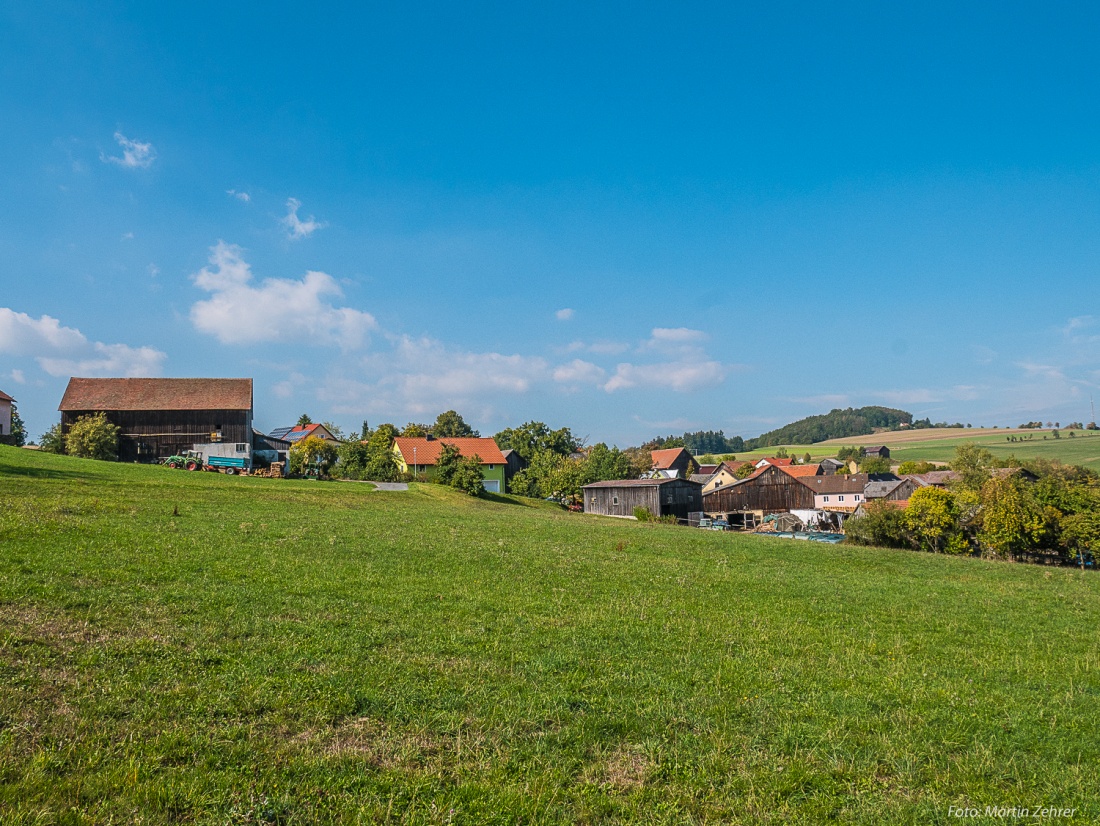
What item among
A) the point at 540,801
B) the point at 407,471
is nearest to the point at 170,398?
the point at 407,471

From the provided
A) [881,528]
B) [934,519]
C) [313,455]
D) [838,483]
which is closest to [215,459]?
[313,455]

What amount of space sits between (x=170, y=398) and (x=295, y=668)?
71279 millimetres

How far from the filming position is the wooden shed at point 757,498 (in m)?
77.4

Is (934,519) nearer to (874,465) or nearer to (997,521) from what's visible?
(997,521)

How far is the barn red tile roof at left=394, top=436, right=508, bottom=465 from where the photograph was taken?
79.1m

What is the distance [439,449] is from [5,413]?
4718cm

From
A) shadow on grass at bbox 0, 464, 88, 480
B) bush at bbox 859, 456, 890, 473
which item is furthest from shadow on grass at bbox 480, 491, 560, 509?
bush at bbox 859, 456, 890, 473

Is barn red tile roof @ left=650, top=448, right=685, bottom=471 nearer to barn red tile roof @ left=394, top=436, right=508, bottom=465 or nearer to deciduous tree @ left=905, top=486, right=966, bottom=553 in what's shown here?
barn red tile roof @ left=394, top=436, right=508, bottom=465

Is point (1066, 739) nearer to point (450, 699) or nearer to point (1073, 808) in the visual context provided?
point (1073, 808)

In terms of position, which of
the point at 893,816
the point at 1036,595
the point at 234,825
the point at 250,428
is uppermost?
the point at 250,428

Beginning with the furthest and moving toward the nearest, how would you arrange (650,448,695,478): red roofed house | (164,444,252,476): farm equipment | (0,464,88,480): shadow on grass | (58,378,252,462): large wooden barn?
(650,448,695,478): red roofed house < (58,378,252,462): large wooden barn < (164,444,252,476): farm equipment < (0,464,88,480): shadow on grass

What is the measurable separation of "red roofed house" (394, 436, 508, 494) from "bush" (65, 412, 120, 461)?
30779 millimetres

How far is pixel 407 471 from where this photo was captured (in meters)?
77.6

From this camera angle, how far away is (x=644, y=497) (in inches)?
2606
